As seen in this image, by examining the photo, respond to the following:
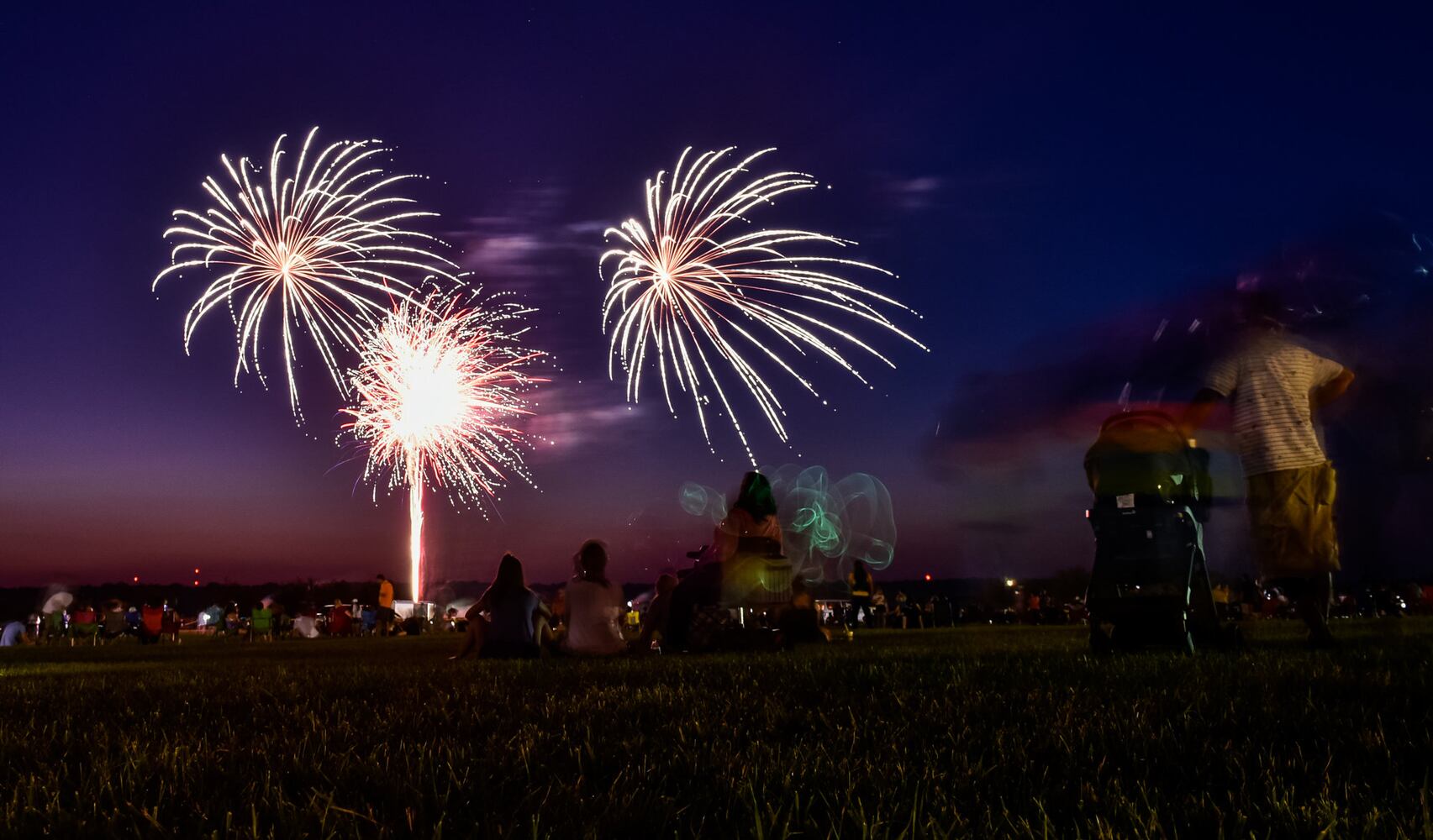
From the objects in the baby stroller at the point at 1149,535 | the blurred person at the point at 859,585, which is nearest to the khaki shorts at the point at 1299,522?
the baby stroller at the point at 1149,535

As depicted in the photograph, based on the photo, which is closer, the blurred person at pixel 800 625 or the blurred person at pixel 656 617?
the blurred person at pixel 656 617

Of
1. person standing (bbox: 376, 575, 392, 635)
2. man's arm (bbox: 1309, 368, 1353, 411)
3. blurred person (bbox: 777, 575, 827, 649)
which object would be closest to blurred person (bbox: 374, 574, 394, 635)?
person standing (bbox: 376, 575, 392, 635)

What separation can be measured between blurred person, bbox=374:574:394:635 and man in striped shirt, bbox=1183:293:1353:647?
27174 millimetres

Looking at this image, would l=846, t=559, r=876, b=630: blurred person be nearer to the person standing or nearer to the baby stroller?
the person standing

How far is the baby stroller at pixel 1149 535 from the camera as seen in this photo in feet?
26.3

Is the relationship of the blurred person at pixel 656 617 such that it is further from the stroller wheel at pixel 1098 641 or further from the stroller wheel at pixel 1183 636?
the stroller wheel at pixel 1183 636

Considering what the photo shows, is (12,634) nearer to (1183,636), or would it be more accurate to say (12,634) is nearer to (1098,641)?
(1098,641)

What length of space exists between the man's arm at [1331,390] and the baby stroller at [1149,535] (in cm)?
105

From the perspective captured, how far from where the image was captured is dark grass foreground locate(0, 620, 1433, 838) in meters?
2.42

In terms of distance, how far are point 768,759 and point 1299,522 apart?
6.67 metres

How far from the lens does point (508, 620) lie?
12039 millimetres

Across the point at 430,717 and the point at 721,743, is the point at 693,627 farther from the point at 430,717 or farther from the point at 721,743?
the point at 721,743

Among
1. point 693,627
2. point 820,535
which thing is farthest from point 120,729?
point 820,535

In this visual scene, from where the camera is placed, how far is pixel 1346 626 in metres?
13.4
